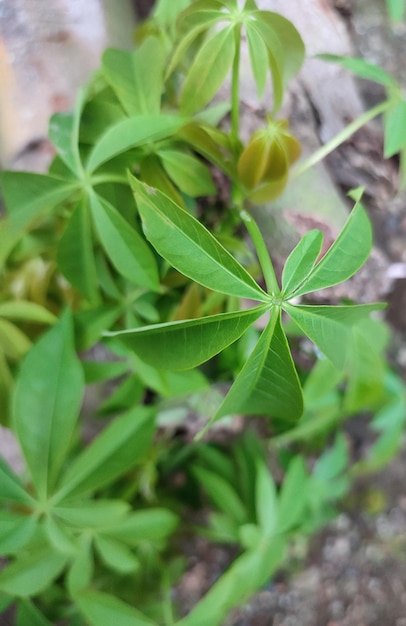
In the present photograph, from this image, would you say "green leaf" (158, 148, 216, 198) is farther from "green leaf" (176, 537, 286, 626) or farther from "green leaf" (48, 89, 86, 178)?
"green leaf" (176, 537, 286, 626)

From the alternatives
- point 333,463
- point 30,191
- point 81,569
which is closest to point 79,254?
point 30,191

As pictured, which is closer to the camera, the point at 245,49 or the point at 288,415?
the point at 288,415

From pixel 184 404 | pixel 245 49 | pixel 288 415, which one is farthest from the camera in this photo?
pixel 184 404

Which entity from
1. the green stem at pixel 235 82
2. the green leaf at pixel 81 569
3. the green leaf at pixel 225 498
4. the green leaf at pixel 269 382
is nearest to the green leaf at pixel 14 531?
the green leaf at pixel 81 569

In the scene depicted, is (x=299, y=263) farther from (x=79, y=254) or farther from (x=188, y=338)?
(x=79, y=254)

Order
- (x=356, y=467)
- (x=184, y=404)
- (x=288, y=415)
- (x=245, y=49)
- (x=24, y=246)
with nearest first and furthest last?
(x=288, y=415)
(x=245, y=49)
(x=24, y=246)
(x=184, y=404)
(x=356, y=467)

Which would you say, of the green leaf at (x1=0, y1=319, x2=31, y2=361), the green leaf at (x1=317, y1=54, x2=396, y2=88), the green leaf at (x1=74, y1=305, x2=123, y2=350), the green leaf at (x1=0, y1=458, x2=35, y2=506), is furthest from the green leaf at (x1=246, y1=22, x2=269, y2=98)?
the green leaf at (x1=0, y1=458, x2=35, y2=506)

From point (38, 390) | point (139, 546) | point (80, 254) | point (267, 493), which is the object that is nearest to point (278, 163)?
point (80, 254)

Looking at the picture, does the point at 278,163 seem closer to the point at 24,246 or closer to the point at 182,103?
the point at 182,103

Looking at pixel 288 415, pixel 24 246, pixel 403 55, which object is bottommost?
pixel 288 415
